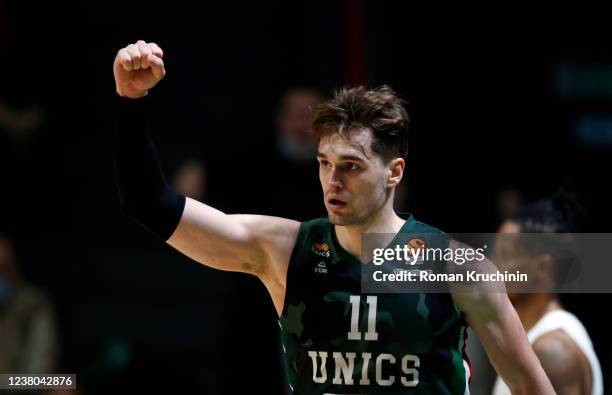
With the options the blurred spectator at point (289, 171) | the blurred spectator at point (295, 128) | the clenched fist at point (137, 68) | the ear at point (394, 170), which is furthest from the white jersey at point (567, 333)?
the blurred spectator at point (295, 128)

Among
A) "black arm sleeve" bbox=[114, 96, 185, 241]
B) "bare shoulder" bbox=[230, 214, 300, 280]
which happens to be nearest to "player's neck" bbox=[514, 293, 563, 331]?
"bare shoulder" bbox=[230, 214, 300, 280]

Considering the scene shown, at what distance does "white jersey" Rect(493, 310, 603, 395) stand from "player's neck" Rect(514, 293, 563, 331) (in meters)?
0.04

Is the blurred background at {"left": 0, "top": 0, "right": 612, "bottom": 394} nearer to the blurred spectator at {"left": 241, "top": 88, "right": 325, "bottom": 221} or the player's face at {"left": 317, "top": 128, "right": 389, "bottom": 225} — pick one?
the blurred spectator at {"left": 241, "top": 88, "right": 325, "bottom": 221}

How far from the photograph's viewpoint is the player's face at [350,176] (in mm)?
3758

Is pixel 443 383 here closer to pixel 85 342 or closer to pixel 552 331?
pixel 552 331

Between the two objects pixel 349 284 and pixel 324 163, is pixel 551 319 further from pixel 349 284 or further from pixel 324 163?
pixel 324 163

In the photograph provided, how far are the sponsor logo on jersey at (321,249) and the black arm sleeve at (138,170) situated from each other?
0.55m

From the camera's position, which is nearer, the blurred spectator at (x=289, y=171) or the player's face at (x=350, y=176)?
the player's face at (x=350, y=176)

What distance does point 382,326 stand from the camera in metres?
3.79

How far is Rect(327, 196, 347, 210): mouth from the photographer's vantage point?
12.3ft

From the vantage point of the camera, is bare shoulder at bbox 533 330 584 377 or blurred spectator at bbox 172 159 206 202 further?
blurred spectator at bbox 172 159 206 202

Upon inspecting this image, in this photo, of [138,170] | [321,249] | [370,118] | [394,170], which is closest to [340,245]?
[321,249]

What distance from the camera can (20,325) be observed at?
23.7ft

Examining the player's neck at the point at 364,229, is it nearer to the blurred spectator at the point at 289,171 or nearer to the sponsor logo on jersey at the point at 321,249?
the sponsor logo on jersey at the point at 321,249
